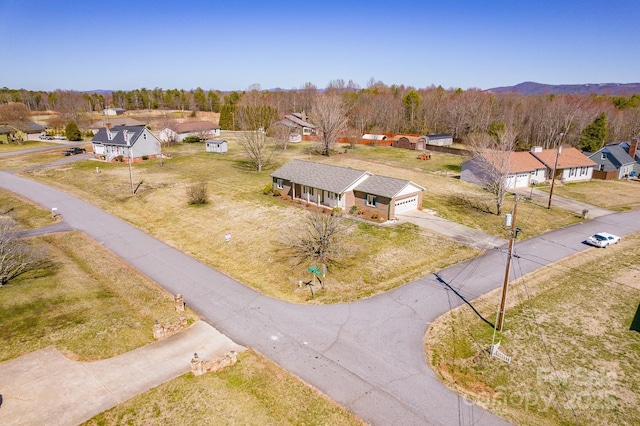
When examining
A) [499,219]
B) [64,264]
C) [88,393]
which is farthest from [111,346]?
[499,219]

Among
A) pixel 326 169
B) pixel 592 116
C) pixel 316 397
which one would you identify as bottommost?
pixel 316 397

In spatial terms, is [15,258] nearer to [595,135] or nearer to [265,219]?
[265,219]

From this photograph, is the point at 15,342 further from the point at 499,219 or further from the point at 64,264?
the point at 499,219

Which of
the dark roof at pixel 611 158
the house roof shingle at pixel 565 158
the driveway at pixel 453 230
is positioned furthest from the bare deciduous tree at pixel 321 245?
the dark roof at pixel 611 158

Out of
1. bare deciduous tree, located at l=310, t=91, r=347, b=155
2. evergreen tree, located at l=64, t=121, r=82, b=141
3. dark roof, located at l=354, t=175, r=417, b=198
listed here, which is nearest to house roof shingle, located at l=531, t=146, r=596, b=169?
dark roof, located at l=354, t=175, r=417, b=198

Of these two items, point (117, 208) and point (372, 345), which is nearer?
point (372, 345)

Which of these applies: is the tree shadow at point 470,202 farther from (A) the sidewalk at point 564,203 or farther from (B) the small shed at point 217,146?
(B) the small shed at point 217,146

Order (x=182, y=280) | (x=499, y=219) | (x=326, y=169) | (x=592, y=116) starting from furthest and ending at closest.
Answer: (x=592, y=116)
(x=326, y=169)
(x=499, y=219)
(x=182, y=280)
